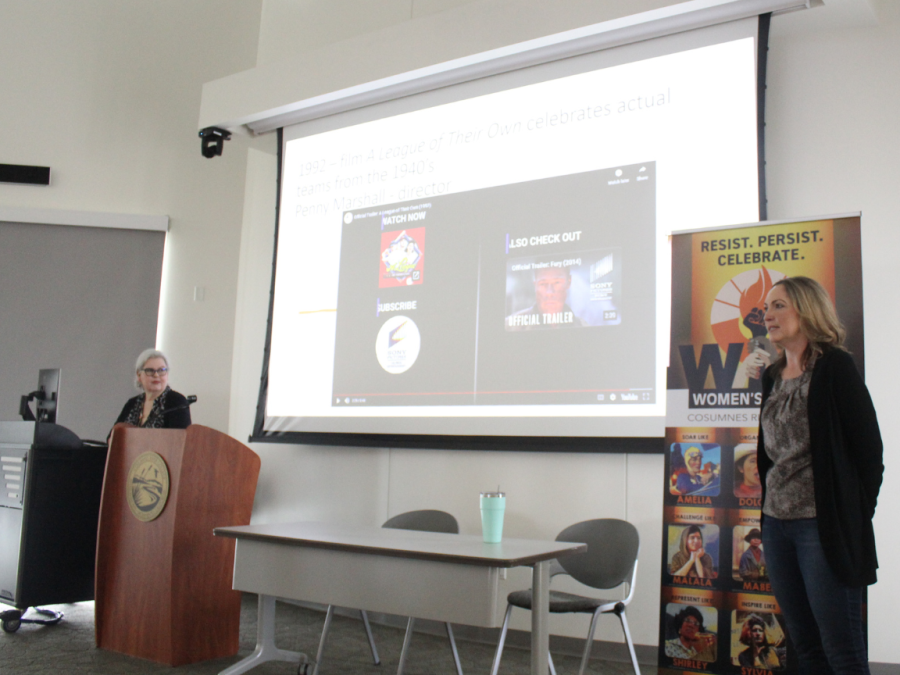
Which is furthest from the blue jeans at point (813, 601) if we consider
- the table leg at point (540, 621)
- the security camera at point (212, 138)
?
the security camera at point (212, 138)

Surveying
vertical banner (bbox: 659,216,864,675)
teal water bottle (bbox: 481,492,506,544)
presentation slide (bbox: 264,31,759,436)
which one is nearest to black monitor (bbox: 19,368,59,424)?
presentation slide (bbox: 264,31,759,436)

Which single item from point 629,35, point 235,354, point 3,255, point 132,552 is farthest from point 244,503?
point 3,255

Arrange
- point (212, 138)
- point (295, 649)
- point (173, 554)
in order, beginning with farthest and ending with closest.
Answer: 1. point (212, 138)
2. point (295, 649)
3. point (173, 554)

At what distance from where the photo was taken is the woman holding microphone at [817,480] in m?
1.89

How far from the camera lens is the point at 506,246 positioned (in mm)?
3617

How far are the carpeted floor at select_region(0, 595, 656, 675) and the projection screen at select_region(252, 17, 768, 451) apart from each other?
38.2 inches

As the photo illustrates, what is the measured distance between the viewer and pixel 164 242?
5.33 m

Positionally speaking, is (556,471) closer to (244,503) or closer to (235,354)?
(244,503)

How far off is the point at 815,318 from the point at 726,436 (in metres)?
0.56

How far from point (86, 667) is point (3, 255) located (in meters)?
3.47

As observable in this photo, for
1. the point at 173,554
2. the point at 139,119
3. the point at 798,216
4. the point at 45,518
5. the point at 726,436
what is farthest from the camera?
the point at 139,119

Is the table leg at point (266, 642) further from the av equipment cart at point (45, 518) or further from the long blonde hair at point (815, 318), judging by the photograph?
the long blonde hair at point (815, 318)

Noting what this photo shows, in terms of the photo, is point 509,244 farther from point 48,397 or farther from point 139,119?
point 139,119

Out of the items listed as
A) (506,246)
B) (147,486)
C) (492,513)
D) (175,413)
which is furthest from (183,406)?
(492,513)
